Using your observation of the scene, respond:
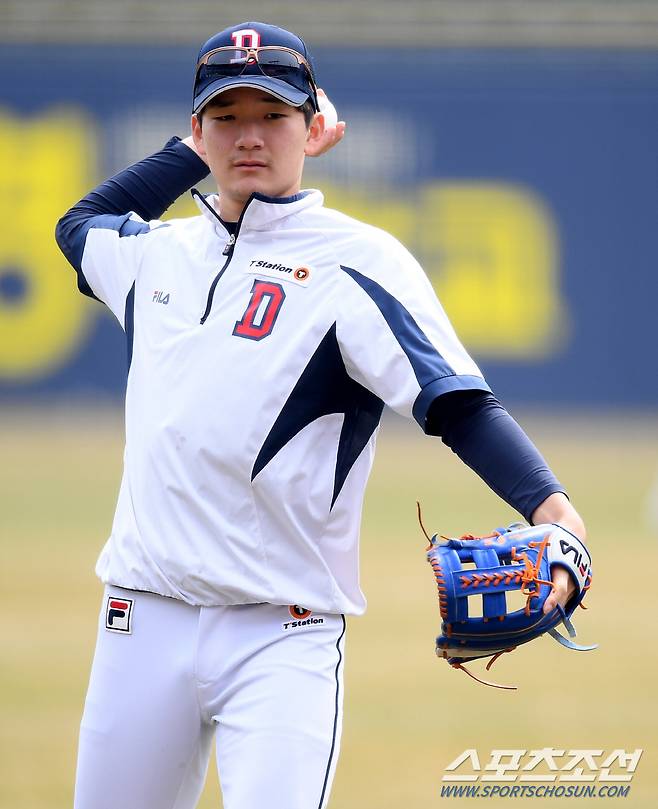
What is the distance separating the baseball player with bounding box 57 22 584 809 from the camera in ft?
6.79

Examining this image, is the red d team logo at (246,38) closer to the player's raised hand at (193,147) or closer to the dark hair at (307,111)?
the dark hair at (307,111)

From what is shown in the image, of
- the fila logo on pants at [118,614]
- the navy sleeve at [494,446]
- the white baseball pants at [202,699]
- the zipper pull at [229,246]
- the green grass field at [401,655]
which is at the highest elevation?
the zipper pull at [229,246]

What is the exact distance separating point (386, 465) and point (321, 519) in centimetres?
1137

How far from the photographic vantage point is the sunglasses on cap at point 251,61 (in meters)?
2.25

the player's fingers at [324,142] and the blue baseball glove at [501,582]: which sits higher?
the player's fingers at [324,142]

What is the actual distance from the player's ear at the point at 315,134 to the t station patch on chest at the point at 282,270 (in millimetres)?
250

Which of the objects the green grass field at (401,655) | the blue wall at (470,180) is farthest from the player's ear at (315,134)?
the blue wall at (470,180)

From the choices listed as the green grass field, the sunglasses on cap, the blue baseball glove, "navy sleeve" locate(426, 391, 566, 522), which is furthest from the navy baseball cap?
the green grass field

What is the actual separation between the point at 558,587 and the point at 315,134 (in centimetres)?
94

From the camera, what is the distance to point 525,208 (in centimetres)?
1703

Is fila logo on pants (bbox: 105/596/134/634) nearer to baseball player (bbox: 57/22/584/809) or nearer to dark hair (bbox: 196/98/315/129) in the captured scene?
baseball player (bbox: 57/22/584/809)

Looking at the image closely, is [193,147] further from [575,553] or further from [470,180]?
[470,180]

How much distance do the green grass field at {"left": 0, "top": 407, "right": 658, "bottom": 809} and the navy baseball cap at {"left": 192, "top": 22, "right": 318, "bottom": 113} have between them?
2.24 m

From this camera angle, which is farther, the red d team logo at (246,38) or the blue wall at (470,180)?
the blue wall at (470,180)
